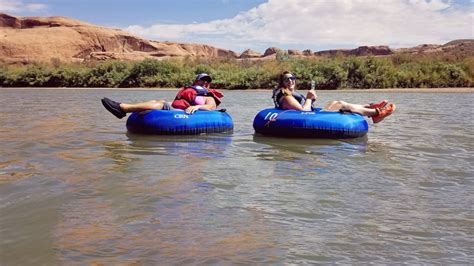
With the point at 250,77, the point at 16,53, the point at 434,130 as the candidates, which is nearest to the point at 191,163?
the point at 434,130

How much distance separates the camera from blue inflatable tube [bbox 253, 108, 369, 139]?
28.7 feet

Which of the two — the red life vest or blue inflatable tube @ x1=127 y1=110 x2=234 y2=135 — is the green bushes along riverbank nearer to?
the red life vest

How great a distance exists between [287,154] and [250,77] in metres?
22.8

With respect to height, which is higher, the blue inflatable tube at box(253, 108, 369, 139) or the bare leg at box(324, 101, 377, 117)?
the bare leg at box(324, 101, 377, 117)

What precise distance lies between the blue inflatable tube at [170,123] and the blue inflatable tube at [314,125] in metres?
0.96

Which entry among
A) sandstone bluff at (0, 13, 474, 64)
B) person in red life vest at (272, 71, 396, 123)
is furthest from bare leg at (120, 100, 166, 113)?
sandstone bluff at (0, 13, 474, 64)

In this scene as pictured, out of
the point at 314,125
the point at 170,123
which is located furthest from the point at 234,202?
the point at 170,123

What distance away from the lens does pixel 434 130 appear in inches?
407

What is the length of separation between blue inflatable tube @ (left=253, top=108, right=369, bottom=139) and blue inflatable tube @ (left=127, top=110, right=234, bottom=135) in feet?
3.16

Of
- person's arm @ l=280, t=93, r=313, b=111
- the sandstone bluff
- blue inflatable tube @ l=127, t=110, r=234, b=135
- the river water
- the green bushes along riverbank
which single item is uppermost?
the sandstone bluff

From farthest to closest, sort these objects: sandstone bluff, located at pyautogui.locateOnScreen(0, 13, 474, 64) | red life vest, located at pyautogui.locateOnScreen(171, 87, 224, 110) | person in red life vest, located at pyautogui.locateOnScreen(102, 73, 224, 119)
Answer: sandstone bluff, located at pyautogui.locateOnScreen(0, 13, 474, 64) → red life vest, located at pyautogui.locateOnScreen(171, 87, 224, 110) → person in red life vest, located at pyautogui.locateOnScreen(102, 73, 224, 119)

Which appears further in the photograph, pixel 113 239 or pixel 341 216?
pixel 341 216

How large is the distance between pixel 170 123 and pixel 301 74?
20676 millimetres

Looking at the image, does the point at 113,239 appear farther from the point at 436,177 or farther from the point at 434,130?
the point at 434,130
